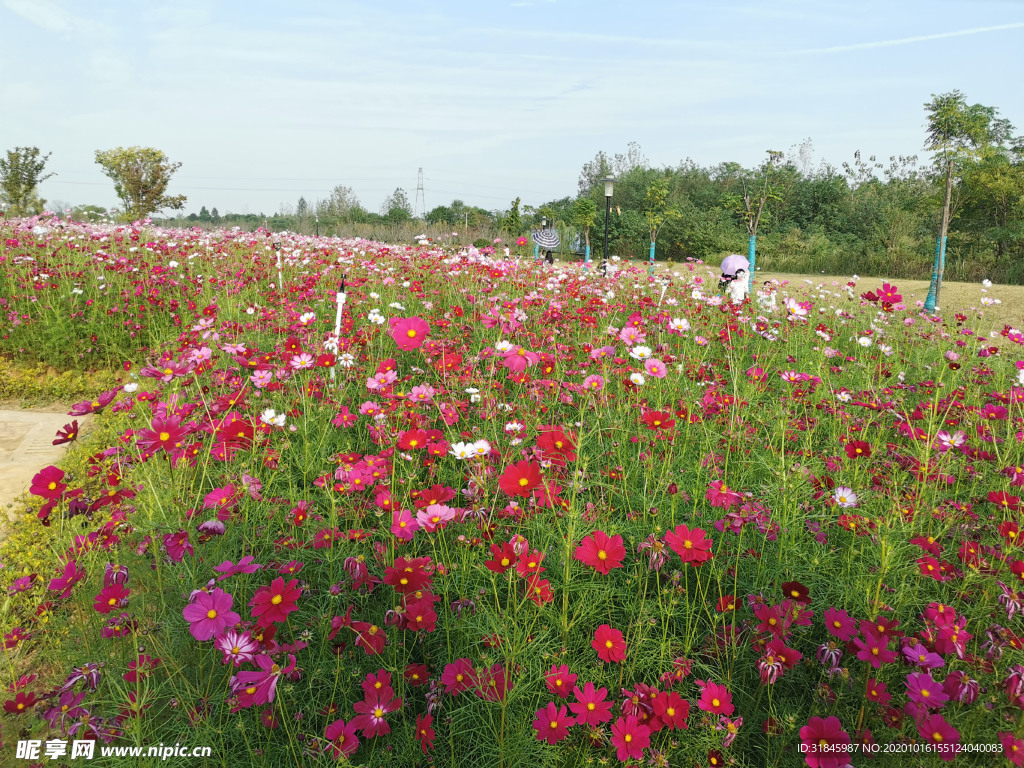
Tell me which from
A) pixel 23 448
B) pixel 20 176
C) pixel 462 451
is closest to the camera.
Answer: pixel 462 451

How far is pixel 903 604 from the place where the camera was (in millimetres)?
1567

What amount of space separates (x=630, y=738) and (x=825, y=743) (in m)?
0.40

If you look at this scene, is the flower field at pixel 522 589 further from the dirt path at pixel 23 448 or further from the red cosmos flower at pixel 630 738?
the dirt path at pixel 23 448

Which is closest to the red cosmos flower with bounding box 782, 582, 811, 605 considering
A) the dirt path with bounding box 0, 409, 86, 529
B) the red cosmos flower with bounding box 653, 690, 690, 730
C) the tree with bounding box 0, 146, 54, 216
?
the red cosmos flower with bounding box 653, 690, 690, 730

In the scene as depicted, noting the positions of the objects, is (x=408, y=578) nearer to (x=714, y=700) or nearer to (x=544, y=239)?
(x=714, y=700)

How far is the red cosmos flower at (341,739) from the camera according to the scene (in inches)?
45.6

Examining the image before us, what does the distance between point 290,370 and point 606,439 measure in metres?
1.55

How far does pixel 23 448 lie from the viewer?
3590 millimetres

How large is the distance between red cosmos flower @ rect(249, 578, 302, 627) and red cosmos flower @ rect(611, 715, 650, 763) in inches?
28.8

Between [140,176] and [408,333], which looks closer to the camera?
[408,333]

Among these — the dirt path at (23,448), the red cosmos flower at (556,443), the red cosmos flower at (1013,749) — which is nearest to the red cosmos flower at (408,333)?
the red cosmos flower at (556,443)

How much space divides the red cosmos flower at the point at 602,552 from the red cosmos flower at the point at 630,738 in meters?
0.32

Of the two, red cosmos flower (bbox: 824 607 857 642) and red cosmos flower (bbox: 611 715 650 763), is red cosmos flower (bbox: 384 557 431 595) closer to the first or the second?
red cosmos flower (bbox: 611 715 650 763)

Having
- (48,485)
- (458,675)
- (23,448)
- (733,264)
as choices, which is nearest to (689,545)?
(458,675)
